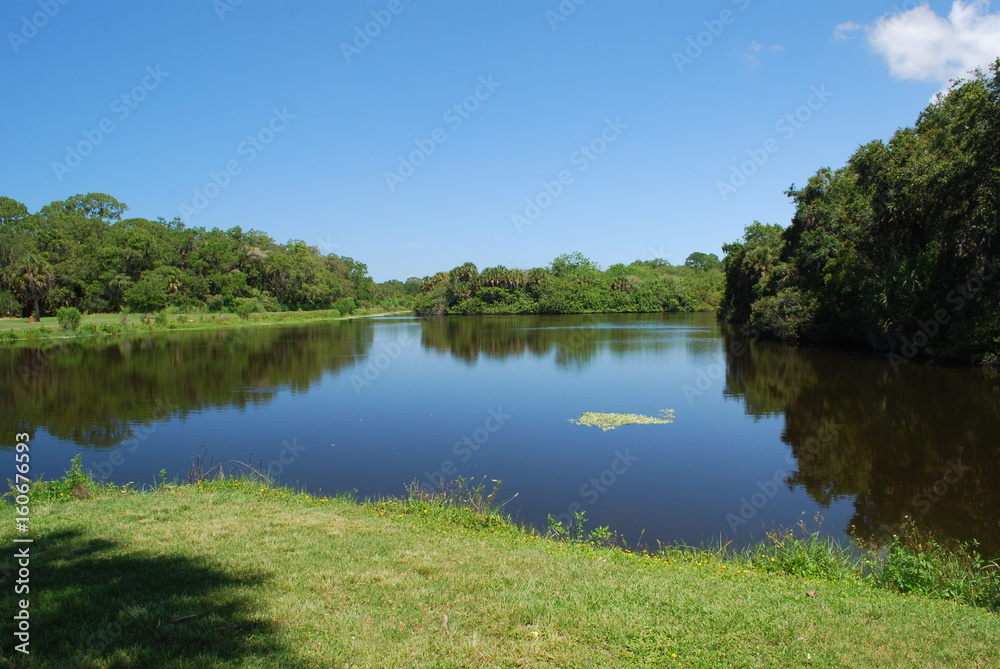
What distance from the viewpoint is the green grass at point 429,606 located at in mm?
4262

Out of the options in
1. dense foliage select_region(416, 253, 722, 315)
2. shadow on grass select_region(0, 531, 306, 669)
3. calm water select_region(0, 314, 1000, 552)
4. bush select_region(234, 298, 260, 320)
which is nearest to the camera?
shadow on grass select_region(0, 531, 306, 669)

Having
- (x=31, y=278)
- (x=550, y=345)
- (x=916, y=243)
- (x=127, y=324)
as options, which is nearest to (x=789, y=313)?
(x=916, y=243)

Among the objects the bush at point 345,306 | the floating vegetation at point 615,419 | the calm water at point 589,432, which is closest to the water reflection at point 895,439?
the calm water at point 589,432

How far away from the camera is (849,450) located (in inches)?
602

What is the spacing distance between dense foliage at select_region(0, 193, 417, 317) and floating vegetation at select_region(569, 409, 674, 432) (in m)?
68.1

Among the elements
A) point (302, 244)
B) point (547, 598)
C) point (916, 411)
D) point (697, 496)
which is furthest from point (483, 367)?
point (302, 244)

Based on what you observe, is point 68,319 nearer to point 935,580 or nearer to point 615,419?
point 615,419

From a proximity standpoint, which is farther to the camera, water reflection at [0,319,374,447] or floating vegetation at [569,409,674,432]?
water reflection at [0,319,374,447]

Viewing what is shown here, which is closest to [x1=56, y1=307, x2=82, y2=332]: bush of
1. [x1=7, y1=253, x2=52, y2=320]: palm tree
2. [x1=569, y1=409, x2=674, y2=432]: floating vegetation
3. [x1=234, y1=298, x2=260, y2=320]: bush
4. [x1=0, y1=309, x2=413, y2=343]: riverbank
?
[x1=0, y1=309, x2=413, y2=343]: riverbank

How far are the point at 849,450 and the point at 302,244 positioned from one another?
11515 cm

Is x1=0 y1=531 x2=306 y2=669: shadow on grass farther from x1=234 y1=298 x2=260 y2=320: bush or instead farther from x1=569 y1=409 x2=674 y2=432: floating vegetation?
x1=234 y1=298 x2=260 y2=320: bush

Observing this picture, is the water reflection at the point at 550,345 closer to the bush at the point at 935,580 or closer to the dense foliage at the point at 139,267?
the bush at the point at 935,580

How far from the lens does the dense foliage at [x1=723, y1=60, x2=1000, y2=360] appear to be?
25.2 metres

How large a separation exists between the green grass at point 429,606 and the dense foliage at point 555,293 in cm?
10038
